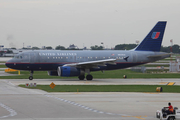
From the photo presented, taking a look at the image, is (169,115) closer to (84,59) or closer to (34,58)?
(84,59)

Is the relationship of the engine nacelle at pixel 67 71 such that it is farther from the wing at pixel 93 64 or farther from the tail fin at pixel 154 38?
the tail fin at pixel 154 38

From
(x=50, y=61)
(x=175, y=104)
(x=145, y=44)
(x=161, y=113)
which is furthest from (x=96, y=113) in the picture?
(x=145, y=44)

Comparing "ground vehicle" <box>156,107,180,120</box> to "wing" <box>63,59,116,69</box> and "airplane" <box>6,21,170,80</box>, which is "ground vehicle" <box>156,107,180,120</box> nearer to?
"airplane" <box>6,21,170,80</box>

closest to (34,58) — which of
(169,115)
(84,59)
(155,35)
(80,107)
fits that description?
(84,59)

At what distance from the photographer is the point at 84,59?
46094 mm

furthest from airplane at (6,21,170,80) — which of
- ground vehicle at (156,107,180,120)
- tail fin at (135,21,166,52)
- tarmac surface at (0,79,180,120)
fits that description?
ground vehicle at (156,107,180,120)

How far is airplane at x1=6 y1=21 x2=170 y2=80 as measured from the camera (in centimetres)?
4353

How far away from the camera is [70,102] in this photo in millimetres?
22625

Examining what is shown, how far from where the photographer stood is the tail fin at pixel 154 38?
48531 millimetres

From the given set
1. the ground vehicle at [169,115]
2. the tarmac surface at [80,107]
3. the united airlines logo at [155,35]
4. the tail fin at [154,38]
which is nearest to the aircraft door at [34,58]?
the tail fin at [154,38]

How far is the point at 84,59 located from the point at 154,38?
1240 centimetres

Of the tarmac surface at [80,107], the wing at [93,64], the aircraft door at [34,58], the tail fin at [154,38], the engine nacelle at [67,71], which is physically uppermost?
the tail fin at [154,38]

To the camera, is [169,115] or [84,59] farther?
[84,59]

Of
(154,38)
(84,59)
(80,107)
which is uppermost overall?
(154,38)
